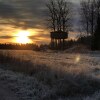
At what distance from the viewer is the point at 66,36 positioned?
257ft

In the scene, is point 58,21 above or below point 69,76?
above

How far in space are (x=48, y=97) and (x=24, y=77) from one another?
16.2 feet

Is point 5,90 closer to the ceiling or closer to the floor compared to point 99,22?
closer to the floor

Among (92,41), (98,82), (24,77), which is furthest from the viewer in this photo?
(92,41)

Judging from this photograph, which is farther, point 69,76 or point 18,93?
point 69,76

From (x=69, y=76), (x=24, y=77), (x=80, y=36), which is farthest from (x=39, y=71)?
(x=80, y=36)

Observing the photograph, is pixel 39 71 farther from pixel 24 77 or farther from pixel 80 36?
Result: pixel 80 36

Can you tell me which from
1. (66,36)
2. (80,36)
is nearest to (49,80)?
(66,36)

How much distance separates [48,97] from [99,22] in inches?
2198

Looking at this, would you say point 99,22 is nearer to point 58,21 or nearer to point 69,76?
point 58,21

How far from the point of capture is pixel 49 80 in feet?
57.7

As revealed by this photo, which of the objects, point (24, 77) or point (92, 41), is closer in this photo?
point (24, 77)

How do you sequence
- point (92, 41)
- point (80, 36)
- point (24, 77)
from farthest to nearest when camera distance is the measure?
point (80, 36) < point (92, 41) < point (24, 77)

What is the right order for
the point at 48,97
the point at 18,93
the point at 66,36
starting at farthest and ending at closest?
1. the point at 66,36
2. the point at 18,93
3. the point at 48,97
